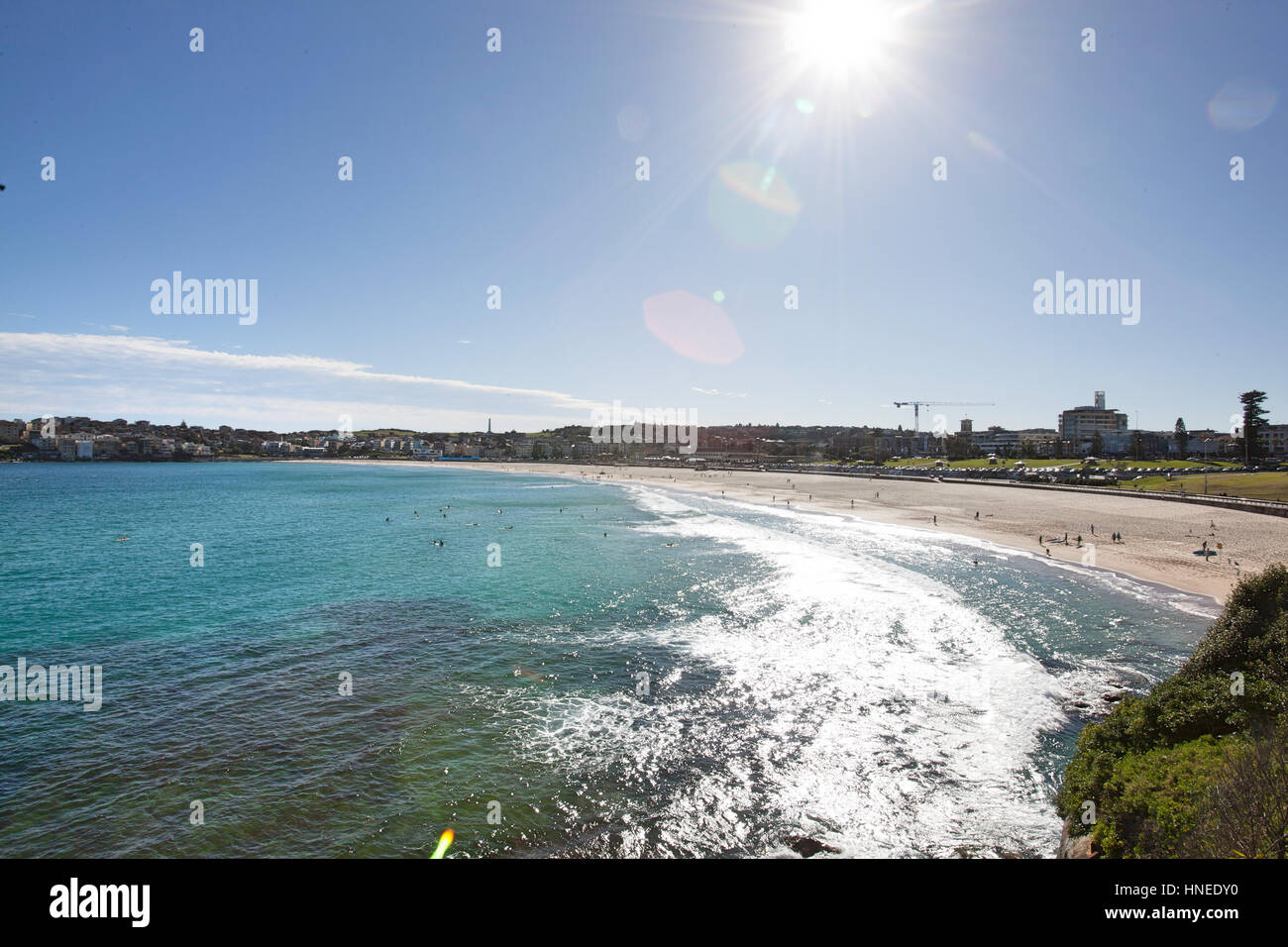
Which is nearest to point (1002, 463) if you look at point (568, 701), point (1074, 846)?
point (568, 701)

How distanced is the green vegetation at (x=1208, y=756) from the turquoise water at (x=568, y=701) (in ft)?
7.08

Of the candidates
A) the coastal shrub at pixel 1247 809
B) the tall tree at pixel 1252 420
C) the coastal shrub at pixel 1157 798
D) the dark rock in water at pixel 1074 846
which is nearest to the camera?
the coastal shrub at pixel 1247 809

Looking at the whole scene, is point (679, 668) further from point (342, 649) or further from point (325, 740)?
point (342, 649)

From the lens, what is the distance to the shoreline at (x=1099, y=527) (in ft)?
109

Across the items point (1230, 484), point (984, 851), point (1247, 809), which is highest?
point (1230, 484)

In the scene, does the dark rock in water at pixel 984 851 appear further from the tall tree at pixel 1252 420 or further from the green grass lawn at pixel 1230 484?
the tall tree at pixel 1252 420

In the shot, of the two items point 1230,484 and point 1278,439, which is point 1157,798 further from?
point 1278,439

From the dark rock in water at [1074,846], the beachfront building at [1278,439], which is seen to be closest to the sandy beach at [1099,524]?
the dark rock in water at [1074,846]

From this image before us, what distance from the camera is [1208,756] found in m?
8.86

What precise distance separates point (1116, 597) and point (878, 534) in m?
20.1

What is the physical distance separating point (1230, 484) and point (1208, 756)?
274 ft

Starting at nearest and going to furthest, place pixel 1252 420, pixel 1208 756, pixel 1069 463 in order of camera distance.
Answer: pixel 1208 756, pixel 1252 420, pixel 1069 463
